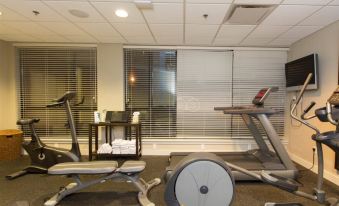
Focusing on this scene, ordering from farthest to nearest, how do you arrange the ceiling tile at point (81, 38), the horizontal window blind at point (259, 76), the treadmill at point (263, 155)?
the horizontal window blind at point (259, 76), the ceiling tile at point (81, 38), the treadmill at point (263, 155)

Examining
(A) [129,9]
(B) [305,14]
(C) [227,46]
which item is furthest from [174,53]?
(B) [305,14]

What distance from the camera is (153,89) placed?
14.5 ft

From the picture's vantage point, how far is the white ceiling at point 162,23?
2477 mm

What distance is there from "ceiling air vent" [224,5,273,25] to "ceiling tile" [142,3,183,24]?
627 mm

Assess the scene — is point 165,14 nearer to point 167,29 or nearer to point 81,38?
point 167,29

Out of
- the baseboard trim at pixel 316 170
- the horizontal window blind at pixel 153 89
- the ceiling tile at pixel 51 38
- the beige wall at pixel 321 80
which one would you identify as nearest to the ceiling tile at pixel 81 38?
the ceiling tile at pixel 51 38

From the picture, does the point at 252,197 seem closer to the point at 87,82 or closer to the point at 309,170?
the point at 309,170

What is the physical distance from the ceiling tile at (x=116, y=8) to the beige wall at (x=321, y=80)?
2.60 m

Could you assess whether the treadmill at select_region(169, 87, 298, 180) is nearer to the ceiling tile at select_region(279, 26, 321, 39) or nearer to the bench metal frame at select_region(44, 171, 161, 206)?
the bench metal frame at select_region(44, 171, 161, 206)

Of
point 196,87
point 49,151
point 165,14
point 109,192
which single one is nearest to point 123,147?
point 49,151

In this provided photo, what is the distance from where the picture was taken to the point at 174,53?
441 centimetres

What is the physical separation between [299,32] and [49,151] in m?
4.14

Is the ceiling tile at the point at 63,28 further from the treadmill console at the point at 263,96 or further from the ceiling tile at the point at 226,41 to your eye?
the treadmill console at the point at 263,96

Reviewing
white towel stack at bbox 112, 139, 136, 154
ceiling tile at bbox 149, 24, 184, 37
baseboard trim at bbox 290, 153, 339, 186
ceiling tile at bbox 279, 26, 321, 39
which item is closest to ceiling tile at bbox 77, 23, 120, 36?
ceiling tile at bbox 149, 24, 184, 37
